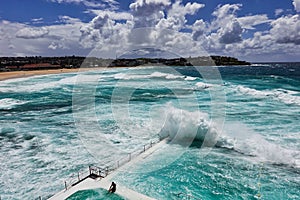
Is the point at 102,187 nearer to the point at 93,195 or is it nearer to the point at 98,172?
the point at 93,195

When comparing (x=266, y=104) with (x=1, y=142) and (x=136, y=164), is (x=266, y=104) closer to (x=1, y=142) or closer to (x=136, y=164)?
(x=136, y=164)

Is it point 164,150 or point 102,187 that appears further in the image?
point 164,150

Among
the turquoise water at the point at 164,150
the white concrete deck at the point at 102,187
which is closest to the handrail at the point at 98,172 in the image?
the white concrete deck at the point at 102,187

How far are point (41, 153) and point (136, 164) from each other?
23.1 feet

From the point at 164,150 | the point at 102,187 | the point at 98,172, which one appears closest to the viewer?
the point at 102,187

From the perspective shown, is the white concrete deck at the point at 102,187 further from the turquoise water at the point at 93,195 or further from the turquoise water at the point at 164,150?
the turquoise water at the point at 164,150

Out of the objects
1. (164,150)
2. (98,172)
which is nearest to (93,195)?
(98,172)

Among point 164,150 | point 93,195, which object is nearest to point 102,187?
point 93,195

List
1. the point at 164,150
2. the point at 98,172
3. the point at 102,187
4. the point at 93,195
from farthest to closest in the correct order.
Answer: the point at 164,150, the point at 98,172, the point at 102,187, the point at 93,195

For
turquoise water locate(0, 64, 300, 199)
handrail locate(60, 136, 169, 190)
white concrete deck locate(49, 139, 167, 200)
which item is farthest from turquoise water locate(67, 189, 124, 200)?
turquoise water locate(0, 64, 300, 199)

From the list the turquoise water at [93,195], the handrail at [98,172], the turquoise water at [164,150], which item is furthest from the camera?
the handrail at [98,172]

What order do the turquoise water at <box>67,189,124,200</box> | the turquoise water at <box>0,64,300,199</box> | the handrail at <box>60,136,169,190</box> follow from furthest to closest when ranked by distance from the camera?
1. the handrail at <box>60,136,169,190</box>
2. the turquoise water at <box>0,64,300,199</box>
3. the turquoise water at <box>67,189,124,200</box>

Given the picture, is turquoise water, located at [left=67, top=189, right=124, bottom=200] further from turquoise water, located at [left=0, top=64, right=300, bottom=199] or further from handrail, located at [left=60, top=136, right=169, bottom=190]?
turquoise water, located at [left=0, top=64, right=300, bottom=199]

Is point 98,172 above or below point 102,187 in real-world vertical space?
below
